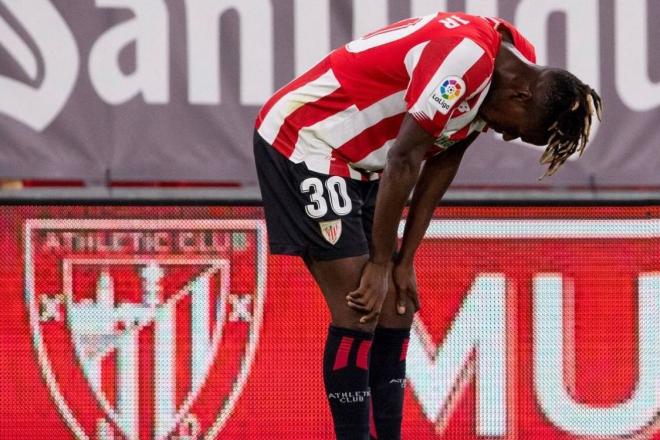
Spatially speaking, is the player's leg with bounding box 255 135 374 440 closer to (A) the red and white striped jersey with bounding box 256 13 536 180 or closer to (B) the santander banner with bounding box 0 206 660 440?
(A) the red and white striped jersey with bounding box 256 13 536 180

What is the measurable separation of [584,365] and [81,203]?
5.10 feet

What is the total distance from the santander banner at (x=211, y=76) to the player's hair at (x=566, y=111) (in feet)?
4.39

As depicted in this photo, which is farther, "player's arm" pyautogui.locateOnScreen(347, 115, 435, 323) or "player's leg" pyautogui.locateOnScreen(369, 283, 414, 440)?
"player's leg" pyautogui.locateOnScreen(369, 283, 414, 440)

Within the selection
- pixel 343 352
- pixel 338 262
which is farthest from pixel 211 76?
pixel 343 352

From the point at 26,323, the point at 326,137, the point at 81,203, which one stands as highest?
the point at 326,137

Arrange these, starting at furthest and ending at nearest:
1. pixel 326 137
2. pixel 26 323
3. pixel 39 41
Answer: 1. pixel 39 41
2. pixel 26 323
3. pixel 326 137

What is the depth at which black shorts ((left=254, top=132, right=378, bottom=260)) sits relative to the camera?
2.76m

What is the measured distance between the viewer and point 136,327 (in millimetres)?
3492

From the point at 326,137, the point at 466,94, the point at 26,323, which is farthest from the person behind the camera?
the point at 26,323

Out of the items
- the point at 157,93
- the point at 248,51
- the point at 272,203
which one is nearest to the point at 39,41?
the point at 157,93

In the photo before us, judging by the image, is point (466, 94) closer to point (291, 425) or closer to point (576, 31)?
point (291, 425)

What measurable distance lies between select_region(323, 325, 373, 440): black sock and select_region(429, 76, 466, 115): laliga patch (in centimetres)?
56

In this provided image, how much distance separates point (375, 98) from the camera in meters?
2.75

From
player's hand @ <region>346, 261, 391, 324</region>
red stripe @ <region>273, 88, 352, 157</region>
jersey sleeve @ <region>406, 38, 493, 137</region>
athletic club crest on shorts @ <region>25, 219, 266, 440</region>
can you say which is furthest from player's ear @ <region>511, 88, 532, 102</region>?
athletic club crest on shorts @ <region>25, 219, 266, 440</region>
